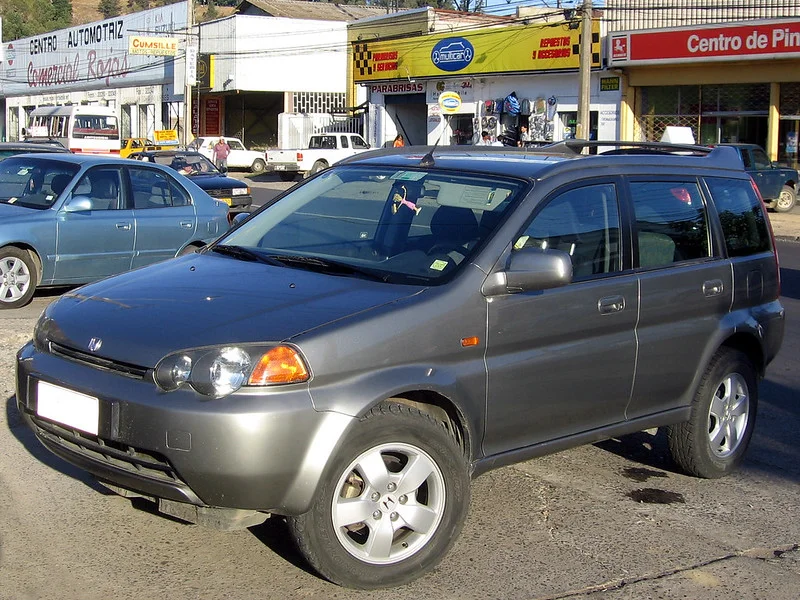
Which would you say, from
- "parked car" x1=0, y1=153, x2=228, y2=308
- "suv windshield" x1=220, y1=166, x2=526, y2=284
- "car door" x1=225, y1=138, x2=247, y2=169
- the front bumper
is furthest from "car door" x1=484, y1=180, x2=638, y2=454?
"car door" x1=225, y1=138, x2=247, y2=169

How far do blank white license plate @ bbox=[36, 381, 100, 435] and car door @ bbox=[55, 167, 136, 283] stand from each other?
6096 mm

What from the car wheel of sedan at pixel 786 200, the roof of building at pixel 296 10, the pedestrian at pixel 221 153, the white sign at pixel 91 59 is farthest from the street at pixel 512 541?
the roof of building at pixel 296 10

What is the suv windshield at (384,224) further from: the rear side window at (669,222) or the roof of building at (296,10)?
the roof of building at (296,10)

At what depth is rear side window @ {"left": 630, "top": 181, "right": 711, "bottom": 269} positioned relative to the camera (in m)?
5.11

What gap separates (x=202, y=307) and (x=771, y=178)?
875 inches

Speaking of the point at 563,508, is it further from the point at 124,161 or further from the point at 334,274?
the point at 124,161

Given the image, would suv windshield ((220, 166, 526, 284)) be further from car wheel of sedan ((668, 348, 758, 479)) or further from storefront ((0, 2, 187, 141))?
storefront ((0, 2, 187, 141))

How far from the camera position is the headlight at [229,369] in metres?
3.64

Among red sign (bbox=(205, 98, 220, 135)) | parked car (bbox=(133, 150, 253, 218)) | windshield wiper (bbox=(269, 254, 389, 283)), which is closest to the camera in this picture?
windshield wiper (bbox=(269, 254, 389, 283))

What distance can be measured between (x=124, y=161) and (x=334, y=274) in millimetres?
6843

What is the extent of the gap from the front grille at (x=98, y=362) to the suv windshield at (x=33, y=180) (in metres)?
6.28

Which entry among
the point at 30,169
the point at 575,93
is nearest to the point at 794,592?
the point at 30,169

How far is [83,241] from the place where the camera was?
995cm

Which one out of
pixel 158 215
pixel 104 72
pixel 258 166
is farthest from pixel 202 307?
pixel 104 72
